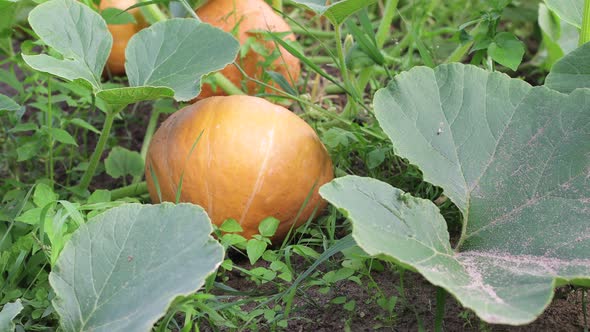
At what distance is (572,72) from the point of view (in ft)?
5.16

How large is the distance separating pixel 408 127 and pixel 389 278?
305 mm

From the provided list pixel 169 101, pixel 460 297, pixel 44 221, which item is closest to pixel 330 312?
pixel 460 297

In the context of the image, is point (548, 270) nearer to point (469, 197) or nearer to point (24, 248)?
point (469, 197)

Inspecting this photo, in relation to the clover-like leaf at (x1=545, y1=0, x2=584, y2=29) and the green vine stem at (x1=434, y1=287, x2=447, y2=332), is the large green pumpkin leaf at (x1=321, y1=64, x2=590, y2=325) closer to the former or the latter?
the green vine stem at (x1=434, y1=287, x2=447, y2=332)

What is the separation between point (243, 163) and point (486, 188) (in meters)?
0.52

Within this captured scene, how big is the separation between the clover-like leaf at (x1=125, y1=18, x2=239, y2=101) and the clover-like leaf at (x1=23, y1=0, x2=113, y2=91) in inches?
2.5

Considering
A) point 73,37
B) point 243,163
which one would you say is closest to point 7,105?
point 73,37

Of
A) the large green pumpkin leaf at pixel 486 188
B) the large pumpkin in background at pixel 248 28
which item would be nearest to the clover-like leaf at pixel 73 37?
the large pumpkin in background at pixel 248 28

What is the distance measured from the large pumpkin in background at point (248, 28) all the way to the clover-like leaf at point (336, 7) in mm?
456

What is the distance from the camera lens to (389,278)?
5.06 feet

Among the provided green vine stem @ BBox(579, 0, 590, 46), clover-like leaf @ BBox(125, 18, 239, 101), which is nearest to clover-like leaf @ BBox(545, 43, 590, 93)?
green vine stem @ BBox(579, 0, 590, 46)

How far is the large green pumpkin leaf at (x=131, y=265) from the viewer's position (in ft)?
3.86

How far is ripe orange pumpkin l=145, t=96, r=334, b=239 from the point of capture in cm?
164

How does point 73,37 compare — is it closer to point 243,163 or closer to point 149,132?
point 243,163
